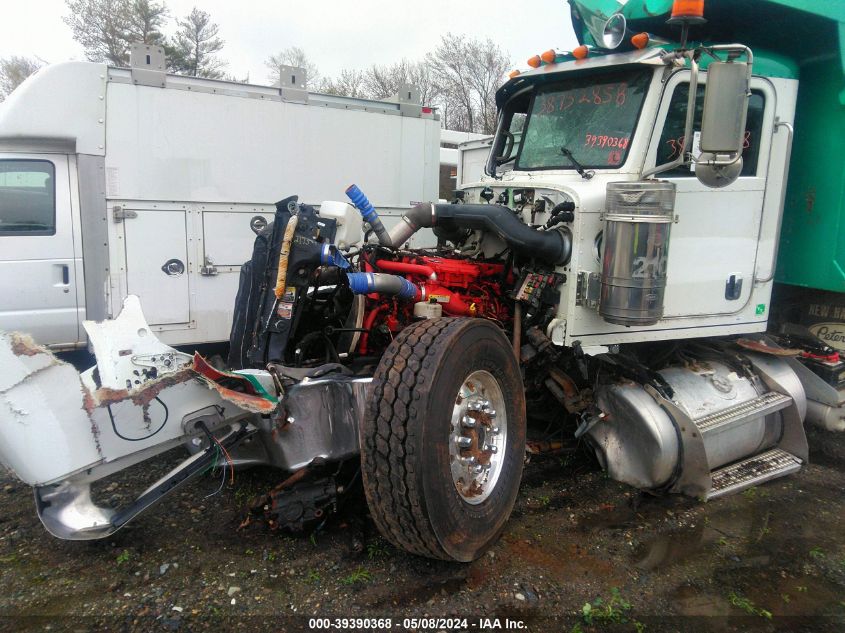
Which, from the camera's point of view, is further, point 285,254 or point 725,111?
point 285,254

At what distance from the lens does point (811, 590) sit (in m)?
3.27

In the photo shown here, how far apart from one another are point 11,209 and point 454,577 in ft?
17.0

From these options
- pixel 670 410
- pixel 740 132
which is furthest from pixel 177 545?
pixel 740 132

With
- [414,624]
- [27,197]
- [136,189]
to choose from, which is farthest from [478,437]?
[27,197]

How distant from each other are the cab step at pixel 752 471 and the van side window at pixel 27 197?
593 centimetres

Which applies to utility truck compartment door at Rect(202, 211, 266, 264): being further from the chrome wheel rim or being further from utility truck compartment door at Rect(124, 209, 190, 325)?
the chrome wheel rim

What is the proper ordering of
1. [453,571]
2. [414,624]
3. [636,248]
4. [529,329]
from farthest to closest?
[529,329] < [636,248] < [453,571] < [414,624]

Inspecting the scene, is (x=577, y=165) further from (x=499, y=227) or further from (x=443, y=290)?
(x=443, y=290)

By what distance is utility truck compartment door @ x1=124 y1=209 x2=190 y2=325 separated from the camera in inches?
231

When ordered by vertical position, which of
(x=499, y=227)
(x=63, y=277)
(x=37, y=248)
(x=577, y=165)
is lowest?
(x=63, y=277)

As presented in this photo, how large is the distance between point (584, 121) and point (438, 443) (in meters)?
2.52

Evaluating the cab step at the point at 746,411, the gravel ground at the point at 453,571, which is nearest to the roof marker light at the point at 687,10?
the cab step at the point at 746,411

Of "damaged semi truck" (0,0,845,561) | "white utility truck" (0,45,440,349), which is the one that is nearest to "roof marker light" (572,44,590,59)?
"damaged semi truck" (0,0,845,561)

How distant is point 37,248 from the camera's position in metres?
5.80
